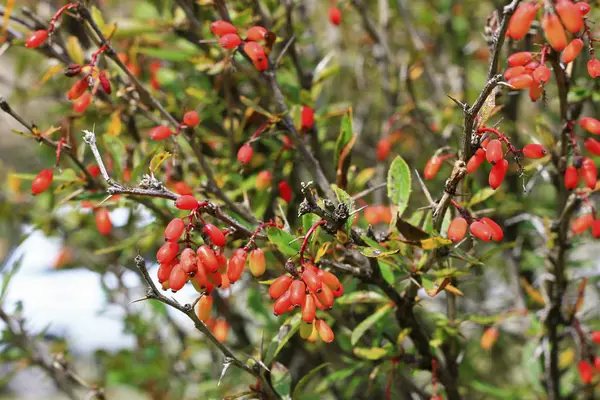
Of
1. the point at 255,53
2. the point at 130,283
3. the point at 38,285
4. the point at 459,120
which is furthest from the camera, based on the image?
the point at 38,285

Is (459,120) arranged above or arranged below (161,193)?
below

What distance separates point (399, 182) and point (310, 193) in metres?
0.44

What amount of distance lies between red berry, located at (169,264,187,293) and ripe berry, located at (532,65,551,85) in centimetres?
85

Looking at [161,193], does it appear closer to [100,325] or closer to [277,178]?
[277,178]

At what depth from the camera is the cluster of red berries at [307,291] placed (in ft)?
3.98

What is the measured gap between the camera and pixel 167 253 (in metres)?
1.23

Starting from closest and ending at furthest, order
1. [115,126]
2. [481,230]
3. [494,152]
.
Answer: [494,152] → [481,230] → [115,126]

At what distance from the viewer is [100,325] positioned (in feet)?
16.9

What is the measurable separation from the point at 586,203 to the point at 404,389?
868mm

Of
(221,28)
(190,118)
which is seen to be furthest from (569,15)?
(190,118)

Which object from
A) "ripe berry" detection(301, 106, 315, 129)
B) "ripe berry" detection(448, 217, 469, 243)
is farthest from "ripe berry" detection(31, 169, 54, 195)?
"ripe berry" detection(448, 217, 469, 243)

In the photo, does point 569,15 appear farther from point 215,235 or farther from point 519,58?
point 215,235

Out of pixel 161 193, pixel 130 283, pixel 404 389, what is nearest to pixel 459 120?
pixel 404 389

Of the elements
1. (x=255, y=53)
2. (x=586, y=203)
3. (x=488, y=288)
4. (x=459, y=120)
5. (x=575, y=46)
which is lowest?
(x=488, y=288)
